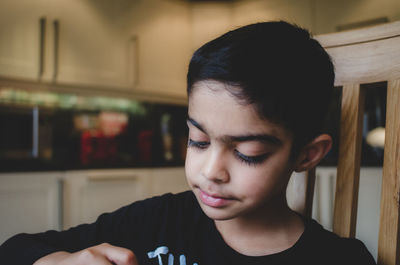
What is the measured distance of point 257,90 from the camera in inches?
20.4

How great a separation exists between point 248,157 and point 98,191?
2.02 meters

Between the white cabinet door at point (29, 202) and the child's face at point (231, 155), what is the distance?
1.83 metres

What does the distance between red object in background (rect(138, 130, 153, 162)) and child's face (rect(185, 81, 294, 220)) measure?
2439 mm

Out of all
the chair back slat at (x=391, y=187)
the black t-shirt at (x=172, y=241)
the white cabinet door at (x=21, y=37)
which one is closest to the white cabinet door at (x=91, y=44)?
the white cabinet door at (x=21, y=37)

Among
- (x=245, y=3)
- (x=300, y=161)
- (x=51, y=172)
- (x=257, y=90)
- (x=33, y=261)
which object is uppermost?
(x=245, y=3)

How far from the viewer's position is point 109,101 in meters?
2.87

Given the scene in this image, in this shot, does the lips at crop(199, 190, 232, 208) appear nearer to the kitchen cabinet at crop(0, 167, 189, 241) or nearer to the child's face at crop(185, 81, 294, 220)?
the child's face at crop(185, 81, 294, 220)

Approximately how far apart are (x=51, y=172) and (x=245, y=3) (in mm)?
1977

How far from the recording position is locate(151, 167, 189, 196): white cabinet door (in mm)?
2599

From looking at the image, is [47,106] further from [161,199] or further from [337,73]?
[337,73]

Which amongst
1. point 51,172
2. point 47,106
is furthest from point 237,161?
point 47,106

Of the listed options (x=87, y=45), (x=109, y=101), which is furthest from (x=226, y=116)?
(x=109, y=101)

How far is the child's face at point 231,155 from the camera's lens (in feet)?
1.66

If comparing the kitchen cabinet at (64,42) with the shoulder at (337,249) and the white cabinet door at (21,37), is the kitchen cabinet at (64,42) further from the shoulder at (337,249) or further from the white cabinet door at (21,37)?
the shoulder at (337,249)
